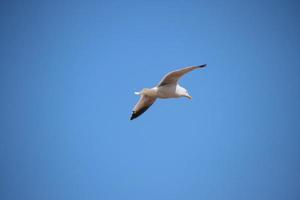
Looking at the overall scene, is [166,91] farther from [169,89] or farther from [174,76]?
[174,76]

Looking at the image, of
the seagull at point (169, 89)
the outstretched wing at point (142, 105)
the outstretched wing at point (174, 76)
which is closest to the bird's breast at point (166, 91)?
the seagull at point (169, 89)

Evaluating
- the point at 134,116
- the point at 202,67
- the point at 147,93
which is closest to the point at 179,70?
the point at 202,67

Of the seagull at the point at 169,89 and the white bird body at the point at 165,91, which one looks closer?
the seagull at the point at 169,89

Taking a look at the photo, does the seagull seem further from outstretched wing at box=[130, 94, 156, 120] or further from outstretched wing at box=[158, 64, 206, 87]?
outstretched wing at box=[130, 94, 156, 120]

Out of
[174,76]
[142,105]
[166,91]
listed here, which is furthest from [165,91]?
[142,105]

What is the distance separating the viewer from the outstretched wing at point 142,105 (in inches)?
448

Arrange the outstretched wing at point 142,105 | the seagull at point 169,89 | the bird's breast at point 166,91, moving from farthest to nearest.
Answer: the outstretched wing at point 142,105
the bird's breast at point 166,91
the seagull at point 169,89

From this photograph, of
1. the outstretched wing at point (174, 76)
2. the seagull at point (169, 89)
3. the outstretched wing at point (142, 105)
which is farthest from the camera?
the outstretched wing at point (142, 105)

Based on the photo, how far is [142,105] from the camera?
11.6m

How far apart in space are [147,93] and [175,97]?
678mm

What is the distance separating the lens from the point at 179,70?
31.8 feet

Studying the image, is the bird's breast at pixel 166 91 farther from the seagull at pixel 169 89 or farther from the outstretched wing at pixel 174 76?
the outstretched wing at pixel 174 76

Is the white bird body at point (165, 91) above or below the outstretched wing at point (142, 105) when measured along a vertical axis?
below

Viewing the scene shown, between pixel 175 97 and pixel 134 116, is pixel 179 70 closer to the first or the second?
pixel 175 97
